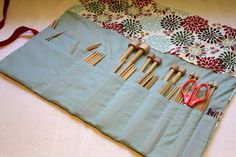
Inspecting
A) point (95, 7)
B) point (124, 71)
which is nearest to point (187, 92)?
point (124, 71)

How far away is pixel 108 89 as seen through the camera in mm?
1079

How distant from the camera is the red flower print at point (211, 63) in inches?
46.3

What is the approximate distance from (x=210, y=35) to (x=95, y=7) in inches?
19.7

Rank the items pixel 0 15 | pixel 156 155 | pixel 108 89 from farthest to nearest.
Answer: pixel 0 15 → pixel 108 89 → pixel 156 155

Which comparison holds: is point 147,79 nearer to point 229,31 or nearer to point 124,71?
point 124,71

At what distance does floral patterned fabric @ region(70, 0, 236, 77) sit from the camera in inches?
47.8

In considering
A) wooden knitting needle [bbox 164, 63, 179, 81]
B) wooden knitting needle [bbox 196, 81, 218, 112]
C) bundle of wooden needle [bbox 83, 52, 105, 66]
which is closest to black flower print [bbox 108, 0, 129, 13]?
bundle of wooden needle [bbox 83, 52, 105, 66]

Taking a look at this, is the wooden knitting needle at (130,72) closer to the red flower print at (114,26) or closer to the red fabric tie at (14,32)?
the red flower print at (114,26)

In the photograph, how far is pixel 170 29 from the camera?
1315 millimetres

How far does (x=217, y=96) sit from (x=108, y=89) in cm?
37

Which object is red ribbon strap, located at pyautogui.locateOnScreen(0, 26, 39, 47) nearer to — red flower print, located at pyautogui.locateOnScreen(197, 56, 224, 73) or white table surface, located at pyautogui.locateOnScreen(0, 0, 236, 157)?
white table surface, located at pyautogui.locateOnScreen(0, 0, 236, 157)

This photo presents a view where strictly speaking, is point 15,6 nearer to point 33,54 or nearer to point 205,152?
point 33,54

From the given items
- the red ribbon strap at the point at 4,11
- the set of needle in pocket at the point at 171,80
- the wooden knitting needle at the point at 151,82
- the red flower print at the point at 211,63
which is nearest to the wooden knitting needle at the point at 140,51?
the set of needle in pocket at the point at 171,80

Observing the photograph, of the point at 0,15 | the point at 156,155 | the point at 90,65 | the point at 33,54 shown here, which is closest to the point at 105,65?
the point at 90,65
